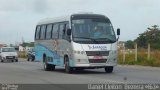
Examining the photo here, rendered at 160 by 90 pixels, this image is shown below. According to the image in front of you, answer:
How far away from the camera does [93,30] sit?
2702 cm

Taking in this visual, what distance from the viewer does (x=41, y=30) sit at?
3300 centimetres

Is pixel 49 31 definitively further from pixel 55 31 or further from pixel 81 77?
pixel 81 77

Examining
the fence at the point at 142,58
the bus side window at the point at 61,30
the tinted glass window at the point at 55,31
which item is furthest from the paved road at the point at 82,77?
the fence at the point at 142,58

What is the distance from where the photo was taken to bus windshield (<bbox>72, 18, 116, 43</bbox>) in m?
26.7

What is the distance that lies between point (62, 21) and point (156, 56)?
44.6ft

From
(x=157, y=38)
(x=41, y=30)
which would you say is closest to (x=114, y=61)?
(x=41, y=30)

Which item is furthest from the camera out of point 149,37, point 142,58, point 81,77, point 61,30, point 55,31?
point 149,37

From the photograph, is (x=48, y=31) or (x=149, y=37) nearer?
(x=48, y=31)

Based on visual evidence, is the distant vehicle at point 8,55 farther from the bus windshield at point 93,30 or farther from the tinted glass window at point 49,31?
the bus windshield at point 93,30

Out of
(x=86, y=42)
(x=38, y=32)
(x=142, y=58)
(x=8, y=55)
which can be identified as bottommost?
(x=8, y=55)

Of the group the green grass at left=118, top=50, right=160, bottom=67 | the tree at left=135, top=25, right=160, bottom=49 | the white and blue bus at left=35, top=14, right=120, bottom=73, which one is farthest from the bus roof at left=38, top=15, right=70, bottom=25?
the tree at left=135, top=25, right=160, bottom=49

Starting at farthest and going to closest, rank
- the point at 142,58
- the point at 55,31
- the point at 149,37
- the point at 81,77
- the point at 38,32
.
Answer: the point at 149,37 → the point at 142,58 → the point at 38,32 → the point at 55,31 → the point at 81,77

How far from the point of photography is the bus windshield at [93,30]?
87.7 feet

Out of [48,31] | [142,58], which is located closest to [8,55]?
[142,58]
